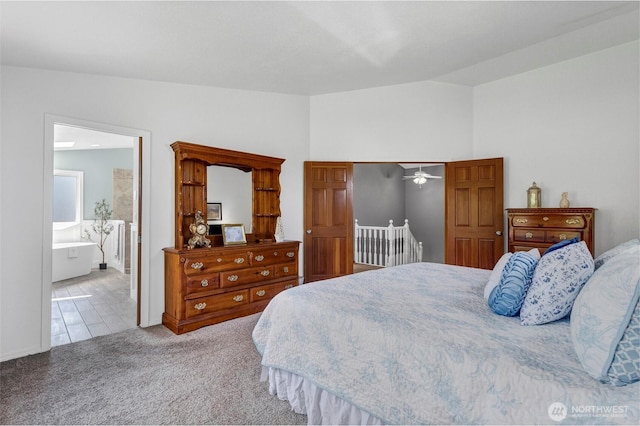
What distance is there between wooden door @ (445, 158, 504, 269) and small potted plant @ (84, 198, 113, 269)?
21.4 feet

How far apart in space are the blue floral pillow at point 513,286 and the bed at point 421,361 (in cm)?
5

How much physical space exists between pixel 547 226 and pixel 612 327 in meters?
3.06

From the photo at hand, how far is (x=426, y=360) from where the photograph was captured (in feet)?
4.29

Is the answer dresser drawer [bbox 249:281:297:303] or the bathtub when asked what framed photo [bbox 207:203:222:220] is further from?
the bathtub

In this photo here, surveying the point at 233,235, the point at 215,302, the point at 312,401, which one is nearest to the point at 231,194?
the point at 233,235

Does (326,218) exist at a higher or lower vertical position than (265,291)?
higher

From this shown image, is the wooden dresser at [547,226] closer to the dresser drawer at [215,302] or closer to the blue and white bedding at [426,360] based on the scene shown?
the blue and white bedding at [426,360]

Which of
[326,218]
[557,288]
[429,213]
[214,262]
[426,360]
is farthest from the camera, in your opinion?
[429,213]

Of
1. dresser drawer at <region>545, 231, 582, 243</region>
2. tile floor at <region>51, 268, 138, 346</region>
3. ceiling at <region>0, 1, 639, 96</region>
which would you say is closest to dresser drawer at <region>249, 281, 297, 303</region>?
tile floor at <region>51, 268, 138, 346</region>

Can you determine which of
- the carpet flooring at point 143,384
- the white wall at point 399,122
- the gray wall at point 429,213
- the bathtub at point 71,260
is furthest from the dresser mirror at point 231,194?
the gray wall at point 429,213

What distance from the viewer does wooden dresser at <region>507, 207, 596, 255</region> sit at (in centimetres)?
346

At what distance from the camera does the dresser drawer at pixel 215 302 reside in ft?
10.7

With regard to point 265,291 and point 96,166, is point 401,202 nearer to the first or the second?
point 265,291

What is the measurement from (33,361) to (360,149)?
165 inches
